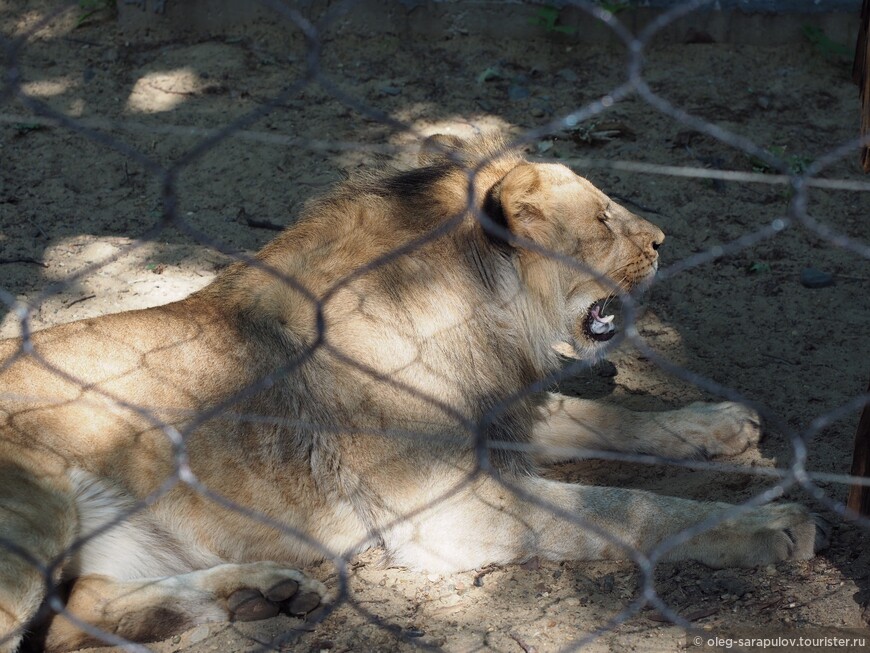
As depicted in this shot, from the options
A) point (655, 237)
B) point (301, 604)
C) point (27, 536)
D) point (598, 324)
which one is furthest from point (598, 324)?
point (27, 536)

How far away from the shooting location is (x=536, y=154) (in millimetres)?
4973

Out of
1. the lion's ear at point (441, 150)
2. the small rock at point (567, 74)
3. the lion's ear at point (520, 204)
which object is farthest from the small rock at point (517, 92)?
the lion's ear at point (520, 204)

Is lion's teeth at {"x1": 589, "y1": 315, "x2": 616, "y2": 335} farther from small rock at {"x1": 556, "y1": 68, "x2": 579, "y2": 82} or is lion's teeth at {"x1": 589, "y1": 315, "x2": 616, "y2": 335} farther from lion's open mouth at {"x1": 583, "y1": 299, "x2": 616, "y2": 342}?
small rock at {"x1": 556, "y1": 68, "x2": 579, "y2": 82}

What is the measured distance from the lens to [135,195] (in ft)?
15.3

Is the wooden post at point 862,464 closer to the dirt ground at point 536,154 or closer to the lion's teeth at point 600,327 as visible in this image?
the dirt ground at point 536,154

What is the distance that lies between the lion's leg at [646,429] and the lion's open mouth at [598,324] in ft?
1.26

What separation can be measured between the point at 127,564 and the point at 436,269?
1.20m

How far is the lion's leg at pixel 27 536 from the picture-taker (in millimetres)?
2410

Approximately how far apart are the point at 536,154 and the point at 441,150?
176cm

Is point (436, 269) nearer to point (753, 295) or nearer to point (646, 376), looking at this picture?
point (646, 376)

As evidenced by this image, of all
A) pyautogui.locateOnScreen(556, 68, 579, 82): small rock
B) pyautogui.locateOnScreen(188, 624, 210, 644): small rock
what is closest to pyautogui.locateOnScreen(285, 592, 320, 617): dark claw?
pyautogui.locateOnScreen(188, 624, 210, 644): small rock

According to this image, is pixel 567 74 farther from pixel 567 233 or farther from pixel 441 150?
pixel 567 233

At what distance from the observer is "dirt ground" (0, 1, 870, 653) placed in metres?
2.68

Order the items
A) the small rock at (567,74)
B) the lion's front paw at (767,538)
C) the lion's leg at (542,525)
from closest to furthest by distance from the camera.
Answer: the lion's front paw at (767,538), the lion's leg at (542,525), the small rock at (567,74)
